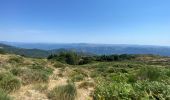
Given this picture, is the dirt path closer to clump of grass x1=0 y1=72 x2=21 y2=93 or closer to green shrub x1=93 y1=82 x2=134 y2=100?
clump of grass x1=0 y1=72 x2=21 y2=93

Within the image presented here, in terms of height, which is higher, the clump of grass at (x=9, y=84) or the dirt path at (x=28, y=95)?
the clump of grass at (x=9, y=84)

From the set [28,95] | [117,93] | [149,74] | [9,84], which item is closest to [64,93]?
[28,95]

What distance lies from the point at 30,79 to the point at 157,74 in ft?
18.9

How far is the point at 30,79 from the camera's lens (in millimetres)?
10383

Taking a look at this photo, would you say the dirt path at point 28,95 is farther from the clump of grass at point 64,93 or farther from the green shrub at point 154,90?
the green shrub at point 154,90

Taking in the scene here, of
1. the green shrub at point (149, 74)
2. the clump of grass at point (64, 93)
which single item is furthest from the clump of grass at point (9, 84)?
the green shrub at point (149, 74)

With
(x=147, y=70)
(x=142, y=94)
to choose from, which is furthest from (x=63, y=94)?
(x=147, y=70)

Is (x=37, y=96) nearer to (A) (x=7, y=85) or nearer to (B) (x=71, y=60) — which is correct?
(A) (x=7, y=85)

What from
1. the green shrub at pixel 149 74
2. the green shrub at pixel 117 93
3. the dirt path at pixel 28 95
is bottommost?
the dirt path at pixel 28 95

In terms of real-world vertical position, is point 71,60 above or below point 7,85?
below

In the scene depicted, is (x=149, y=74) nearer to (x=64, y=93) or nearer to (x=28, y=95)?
(x=64, y=93)

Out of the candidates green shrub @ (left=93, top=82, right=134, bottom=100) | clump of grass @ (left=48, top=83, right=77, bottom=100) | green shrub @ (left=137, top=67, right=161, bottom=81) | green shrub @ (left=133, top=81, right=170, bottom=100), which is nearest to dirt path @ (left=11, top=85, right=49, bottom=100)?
clump of grass @ (left=48, top=83, right=77, bottom=100)

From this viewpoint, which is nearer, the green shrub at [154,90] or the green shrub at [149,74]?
the green shrub at [154,90]

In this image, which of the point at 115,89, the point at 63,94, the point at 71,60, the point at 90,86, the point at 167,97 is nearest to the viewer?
the point at 167,97
